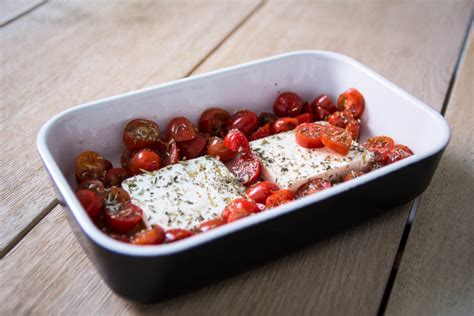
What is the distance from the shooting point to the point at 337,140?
112 cm

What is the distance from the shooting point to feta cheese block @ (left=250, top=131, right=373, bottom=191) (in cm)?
107

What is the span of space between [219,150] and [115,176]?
234 mm

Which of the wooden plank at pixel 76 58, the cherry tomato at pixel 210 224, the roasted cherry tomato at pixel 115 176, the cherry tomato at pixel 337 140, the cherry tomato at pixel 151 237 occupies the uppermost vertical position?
the cherry tomato at pixel 337 140

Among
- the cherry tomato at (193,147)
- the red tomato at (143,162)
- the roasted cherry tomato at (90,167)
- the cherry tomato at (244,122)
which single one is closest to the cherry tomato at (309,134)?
the cherry tomato at (244,122)

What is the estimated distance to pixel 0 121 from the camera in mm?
1345

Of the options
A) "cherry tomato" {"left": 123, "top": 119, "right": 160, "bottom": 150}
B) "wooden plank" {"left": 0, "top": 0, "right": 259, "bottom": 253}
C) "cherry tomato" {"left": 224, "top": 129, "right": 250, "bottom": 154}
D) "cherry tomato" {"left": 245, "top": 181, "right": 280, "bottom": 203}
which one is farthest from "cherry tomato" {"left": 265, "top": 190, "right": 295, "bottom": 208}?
"wooden plank" {"left": 0, "top": 0, "right": 259, "bottom": 253}

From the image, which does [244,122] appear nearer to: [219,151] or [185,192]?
[219,151]

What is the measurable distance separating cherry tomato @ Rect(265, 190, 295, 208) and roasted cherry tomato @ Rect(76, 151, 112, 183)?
1.14ft

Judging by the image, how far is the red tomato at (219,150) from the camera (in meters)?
1.14

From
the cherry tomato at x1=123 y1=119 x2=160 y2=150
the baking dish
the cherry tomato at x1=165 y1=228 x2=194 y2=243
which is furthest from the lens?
the cherry tomato at x1=123 y1=119 x2=160 y2=150

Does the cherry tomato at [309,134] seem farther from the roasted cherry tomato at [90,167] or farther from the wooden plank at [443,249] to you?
the roasted cherry tomato at [90,167]

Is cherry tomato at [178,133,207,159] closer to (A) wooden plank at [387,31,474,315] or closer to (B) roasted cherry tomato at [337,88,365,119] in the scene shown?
(B) roasted cherry tomato at [337,88,365,119]

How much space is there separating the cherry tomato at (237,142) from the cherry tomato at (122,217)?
283mm

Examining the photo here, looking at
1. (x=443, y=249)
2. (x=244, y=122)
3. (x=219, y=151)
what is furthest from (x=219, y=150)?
(x=443, y=249)
